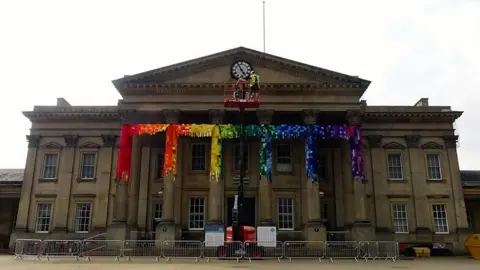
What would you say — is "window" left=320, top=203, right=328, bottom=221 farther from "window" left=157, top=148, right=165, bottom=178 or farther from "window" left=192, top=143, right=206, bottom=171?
"window" left=157, top=148, right=165, bottom=178

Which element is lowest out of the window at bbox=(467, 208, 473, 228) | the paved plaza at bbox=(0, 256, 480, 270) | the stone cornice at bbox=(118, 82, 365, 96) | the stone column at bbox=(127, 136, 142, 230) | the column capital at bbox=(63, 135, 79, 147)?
the paved plaza at bbox=(0, 256, 480, 270)

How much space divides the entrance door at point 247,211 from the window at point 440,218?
547 inches

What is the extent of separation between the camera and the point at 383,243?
25312mm

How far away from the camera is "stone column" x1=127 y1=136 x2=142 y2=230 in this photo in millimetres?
29547

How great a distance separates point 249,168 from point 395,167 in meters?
11.7

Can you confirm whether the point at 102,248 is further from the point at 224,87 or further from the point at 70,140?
the point at 224,87

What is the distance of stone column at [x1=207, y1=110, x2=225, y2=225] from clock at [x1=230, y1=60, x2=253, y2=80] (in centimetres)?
292

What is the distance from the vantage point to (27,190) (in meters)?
33.4

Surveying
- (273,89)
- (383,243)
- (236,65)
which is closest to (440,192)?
(383,243)

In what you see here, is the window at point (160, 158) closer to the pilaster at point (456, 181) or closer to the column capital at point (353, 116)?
the column capital at point (353, 116)

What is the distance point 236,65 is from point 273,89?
3166mm

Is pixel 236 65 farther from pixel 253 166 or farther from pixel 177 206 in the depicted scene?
pixel 177 206


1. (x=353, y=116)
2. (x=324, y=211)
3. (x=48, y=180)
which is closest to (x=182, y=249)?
(x=324, y=211)

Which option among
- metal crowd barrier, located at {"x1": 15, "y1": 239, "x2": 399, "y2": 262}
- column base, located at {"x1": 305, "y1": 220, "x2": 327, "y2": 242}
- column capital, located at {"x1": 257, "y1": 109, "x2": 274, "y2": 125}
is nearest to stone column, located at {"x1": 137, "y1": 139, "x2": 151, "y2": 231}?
metal crowd barrier, located at {"x1": 15, "y1": 239, "x2": 399, "y2": 262}
